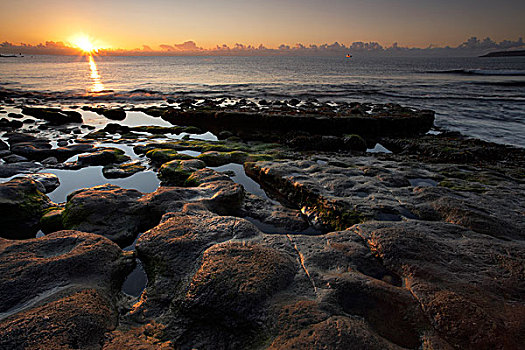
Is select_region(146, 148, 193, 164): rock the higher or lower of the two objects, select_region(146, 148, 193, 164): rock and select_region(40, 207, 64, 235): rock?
the higher

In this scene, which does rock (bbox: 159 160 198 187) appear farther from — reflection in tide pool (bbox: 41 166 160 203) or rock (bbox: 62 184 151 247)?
rock (bbox: 62 184 151 247)

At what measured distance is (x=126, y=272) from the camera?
166 inches

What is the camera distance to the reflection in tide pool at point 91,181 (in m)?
7.89

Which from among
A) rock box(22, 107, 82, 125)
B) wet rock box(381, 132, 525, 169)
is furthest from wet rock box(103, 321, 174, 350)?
rock box(22, 107, 82, 125)

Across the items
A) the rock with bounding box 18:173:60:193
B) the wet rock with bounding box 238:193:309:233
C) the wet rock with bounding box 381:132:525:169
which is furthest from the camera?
the wet rock with bounding box 381:132:525:169

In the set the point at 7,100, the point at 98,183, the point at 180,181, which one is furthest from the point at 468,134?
the point at 7,100

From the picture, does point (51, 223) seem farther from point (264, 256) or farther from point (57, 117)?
point (57, 117)

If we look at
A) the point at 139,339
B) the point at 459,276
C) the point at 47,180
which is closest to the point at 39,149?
the point at 47,180

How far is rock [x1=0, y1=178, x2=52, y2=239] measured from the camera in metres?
5.72

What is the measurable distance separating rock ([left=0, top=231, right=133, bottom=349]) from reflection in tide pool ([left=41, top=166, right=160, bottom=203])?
3.74 meters

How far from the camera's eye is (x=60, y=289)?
3.36 m

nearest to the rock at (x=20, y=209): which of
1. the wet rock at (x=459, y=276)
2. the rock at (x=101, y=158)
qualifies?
the rock at (x=101, y=158)

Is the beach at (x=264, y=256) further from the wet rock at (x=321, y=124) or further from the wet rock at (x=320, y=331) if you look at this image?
the wet rock at (x=321, y=124)

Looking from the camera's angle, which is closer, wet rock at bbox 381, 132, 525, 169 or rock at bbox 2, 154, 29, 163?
rock at bbox 2, 154, 29, 163
